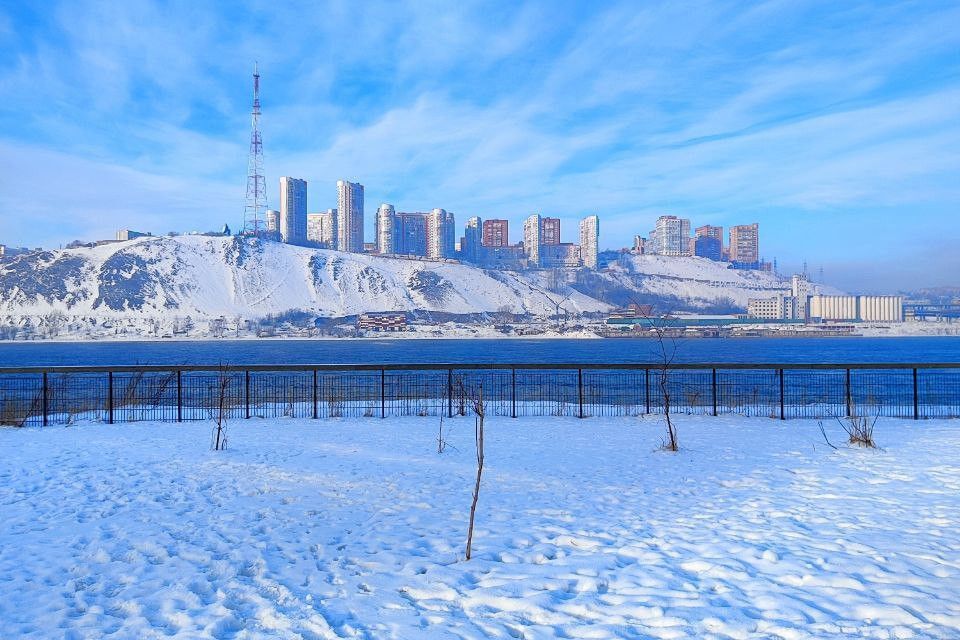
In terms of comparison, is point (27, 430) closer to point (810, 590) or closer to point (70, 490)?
point (70, 490)

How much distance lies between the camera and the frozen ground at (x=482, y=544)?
15.6ft

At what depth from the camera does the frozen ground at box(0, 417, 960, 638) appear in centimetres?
476

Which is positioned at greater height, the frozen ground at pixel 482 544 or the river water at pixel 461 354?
the frozen ground at pixel 482 544

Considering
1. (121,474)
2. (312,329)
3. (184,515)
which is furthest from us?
(312,329)

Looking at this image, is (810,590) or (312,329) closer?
(810,590)

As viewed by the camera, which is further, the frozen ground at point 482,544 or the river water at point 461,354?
the river water at point 461,354

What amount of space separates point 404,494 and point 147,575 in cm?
358

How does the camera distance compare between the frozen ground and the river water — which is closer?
the frozen ground

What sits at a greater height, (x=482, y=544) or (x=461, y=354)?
(x=482, y=544)

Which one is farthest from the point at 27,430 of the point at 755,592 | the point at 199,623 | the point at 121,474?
the point at 755,592

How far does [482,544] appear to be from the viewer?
21.3 feet

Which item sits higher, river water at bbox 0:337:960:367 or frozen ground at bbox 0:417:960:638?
frozen ground at bbox 0:417:960:638

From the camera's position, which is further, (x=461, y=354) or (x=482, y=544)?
(x=461, y=354)

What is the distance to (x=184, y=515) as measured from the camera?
7.56 metres
